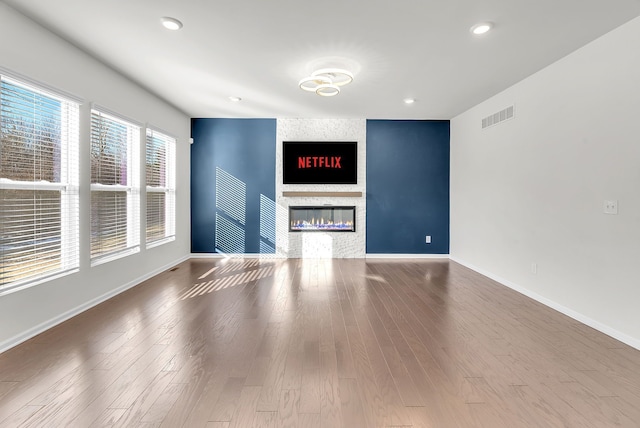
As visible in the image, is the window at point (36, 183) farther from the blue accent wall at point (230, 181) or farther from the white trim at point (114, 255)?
the blue accent wall at point (230, 181)

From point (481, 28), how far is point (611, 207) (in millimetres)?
1939

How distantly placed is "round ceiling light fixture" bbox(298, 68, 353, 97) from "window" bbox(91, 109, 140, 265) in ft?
7.63

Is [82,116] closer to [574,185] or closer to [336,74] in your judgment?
[336,74]

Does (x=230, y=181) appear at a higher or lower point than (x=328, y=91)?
lower

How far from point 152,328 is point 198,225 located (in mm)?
3437

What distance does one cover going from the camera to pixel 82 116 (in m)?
3.26

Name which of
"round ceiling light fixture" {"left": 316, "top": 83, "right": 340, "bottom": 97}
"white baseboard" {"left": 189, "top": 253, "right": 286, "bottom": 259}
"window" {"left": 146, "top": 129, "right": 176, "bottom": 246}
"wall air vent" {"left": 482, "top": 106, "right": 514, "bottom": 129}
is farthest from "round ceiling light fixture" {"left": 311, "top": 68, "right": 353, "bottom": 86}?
"white baseboard" {"left": 189, "top": 253, "right": 286, "bottom": 259}

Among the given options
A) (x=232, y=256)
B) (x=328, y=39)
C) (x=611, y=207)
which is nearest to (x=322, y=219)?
(x=232, y=256)

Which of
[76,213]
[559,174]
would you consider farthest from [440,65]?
[76,213]

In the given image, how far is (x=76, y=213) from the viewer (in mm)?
3211

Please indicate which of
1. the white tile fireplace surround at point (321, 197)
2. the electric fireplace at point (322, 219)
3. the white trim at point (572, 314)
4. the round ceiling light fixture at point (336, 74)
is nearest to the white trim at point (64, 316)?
the white tile fireplace surround at point (321, 197)

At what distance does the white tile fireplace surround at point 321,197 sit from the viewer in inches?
240

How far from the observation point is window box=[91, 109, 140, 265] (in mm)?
3521

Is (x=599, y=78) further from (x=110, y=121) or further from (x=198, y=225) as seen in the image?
(x=198, y=225)
